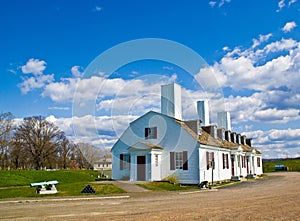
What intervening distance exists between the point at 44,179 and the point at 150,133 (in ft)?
60.2

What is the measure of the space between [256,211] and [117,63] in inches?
515

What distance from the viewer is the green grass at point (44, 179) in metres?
17.9

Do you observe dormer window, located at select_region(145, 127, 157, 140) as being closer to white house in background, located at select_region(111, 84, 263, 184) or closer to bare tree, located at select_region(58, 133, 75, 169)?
white house in background, located at select_region(111, 84, 263, 184)

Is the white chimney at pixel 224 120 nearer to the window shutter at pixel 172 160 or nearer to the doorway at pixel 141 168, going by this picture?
the window shutter at pixel 172 160

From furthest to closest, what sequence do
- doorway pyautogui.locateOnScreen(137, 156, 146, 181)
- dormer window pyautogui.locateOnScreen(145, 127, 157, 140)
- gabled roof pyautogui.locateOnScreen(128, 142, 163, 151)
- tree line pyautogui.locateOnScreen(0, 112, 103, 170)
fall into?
1. tree line pyautogui.locateOnScreen(0, 112, 103, 170)
2. dormer window pyautogui.locateOnScreen(145, 127, 157, 140)
3. doorway pyautogui.locateOnScreen(137, 156, 146, 181)
4. gabled roof pyautogui.locateOnScreen(128, 142, 163, 151)

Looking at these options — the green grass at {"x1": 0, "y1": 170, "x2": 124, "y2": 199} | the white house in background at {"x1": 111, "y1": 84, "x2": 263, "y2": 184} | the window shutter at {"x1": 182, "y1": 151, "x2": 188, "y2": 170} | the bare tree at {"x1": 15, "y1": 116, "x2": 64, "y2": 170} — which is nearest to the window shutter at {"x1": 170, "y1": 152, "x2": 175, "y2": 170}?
the white house in background at {"x1": 111, "y1": 84, "x2": 263, "y2": 184}

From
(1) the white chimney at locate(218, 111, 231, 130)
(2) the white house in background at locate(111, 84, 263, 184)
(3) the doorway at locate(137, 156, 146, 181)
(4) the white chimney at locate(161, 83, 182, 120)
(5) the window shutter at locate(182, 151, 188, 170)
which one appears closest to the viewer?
(2) the white house in background at locate(111, 84, 263, 184)

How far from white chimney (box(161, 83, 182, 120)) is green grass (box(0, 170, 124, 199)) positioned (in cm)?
913


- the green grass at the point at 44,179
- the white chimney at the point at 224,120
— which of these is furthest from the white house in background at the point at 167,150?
the white chimney at the point at 224,120

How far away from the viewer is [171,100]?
90.8ft

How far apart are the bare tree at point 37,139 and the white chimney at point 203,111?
31778 millimetres

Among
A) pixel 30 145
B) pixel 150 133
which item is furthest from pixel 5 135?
pixel 150 133

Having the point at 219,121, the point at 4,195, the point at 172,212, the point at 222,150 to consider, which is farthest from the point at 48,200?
the point at 219,121

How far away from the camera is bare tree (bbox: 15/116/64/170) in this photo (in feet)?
177
